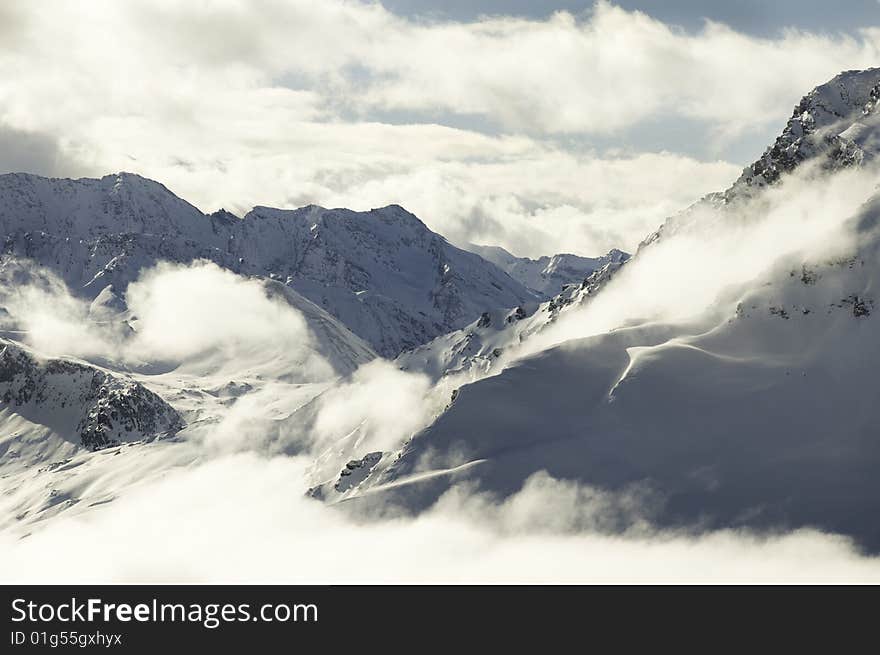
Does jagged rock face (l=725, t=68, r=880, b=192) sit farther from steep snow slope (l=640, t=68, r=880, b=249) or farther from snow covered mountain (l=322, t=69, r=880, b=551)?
snow covered mountain (l=322, t=69, r=880, b=551)

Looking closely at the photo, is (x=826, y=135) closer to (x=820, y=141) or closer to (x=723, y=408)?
(x=820, y=141)

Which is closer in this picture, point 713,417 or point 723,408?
point 713,417

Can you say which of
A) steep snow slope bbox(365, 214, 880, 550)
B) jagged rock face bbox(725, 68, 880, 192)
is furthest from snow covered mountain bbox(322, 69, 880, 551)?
jagged rock face bbox(725, 68, 880, 192)

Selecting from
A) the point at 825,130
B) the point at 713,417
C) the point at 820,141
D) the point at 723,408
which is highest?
the point at 825,130

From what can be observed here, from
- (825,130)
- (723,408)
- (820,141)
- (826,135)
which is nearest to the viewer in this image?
(723,408)

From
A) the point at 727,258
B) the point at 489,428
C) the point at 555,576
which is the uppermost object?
the point at 727,258

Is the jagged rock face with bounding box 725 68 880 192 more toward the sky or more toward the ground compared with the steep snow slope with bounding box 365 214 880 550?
more toward the sky

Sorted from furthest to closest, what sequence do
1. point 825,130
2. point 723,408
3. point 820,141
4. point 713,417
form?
point 825,130, point 820,141, point 723,408, point 713,417

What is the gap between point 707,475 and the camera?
358 ft

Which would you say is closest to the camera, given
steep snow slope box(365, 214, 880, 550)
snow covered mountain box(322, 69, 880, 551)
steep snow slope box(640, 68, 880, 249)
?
steep snow slope box(365, 214, 880, 550)

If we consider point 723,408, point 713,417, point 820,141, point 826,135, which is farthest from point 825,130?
point 713,417
